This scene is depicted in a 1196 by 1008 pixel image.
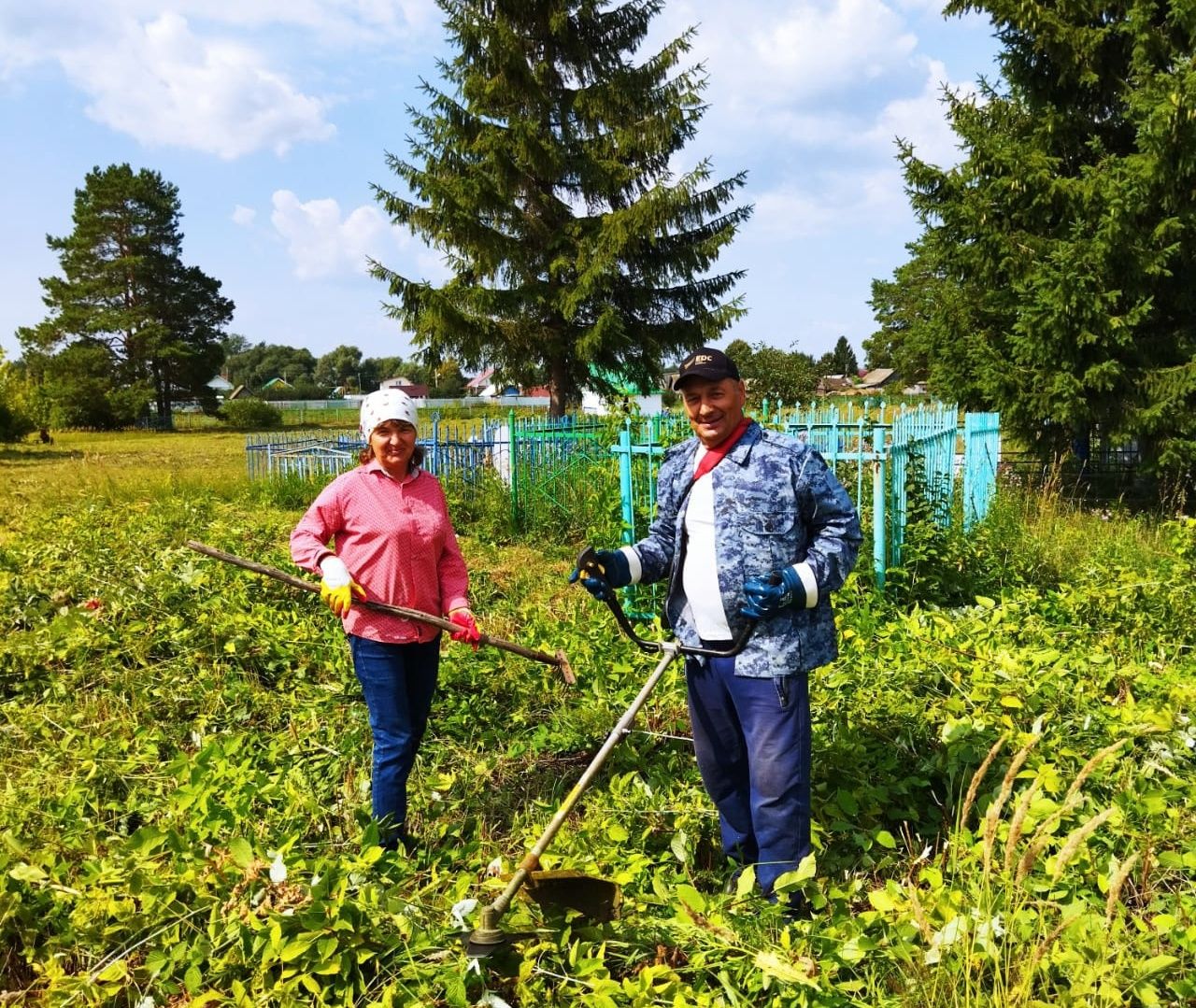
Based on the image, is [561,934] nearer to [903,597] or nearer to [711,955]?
[711,955]

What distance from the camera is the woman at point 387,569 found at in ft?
9.47

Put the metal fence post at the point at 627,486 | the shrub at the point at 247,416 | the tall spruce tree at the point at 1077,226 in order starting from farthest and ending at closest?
the shrub at the point at 247,416 → the tall spruce tree at the point at 1077,226 → the metal fence post at the point at 627,486

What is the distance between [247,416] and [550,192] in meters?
32.1

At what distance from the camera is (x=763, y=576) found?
7.63 feet

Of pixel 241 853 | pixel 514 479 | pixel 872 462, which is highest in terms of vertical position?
pixel 872 462

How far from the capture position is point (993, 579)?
5.84 m

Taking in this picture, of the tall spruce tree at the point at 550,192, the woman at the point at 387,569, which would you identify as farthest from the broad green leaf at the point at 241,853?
the tall spruce tree at the point at 550,192

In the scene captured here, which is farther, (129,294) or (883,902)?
(129,294)

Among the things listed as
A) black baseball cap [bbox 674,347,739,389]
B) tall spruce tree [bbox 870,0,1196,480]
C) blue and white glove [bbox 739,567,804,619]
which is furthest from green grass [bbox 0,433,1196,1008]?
tall spruce tree [bbox 870,0,1196,480]

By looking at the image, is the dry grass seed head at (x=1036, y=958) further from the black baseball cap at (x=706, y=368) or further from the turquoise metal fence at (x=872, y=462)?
the turquoise metal fence at (x=872, y=462)

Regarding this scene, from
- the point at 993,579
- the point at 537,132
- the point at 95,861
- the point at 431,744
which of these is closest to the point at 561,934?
the point at 95,861

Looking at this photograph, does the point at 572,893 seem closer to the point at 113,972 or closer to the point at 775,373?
the point at 113,972

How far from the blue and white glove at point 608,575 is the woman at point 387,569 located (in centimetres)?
51

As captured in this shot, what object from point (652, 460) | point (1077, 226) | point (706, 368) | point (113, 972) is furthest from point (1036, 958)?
point (1077, 226)
